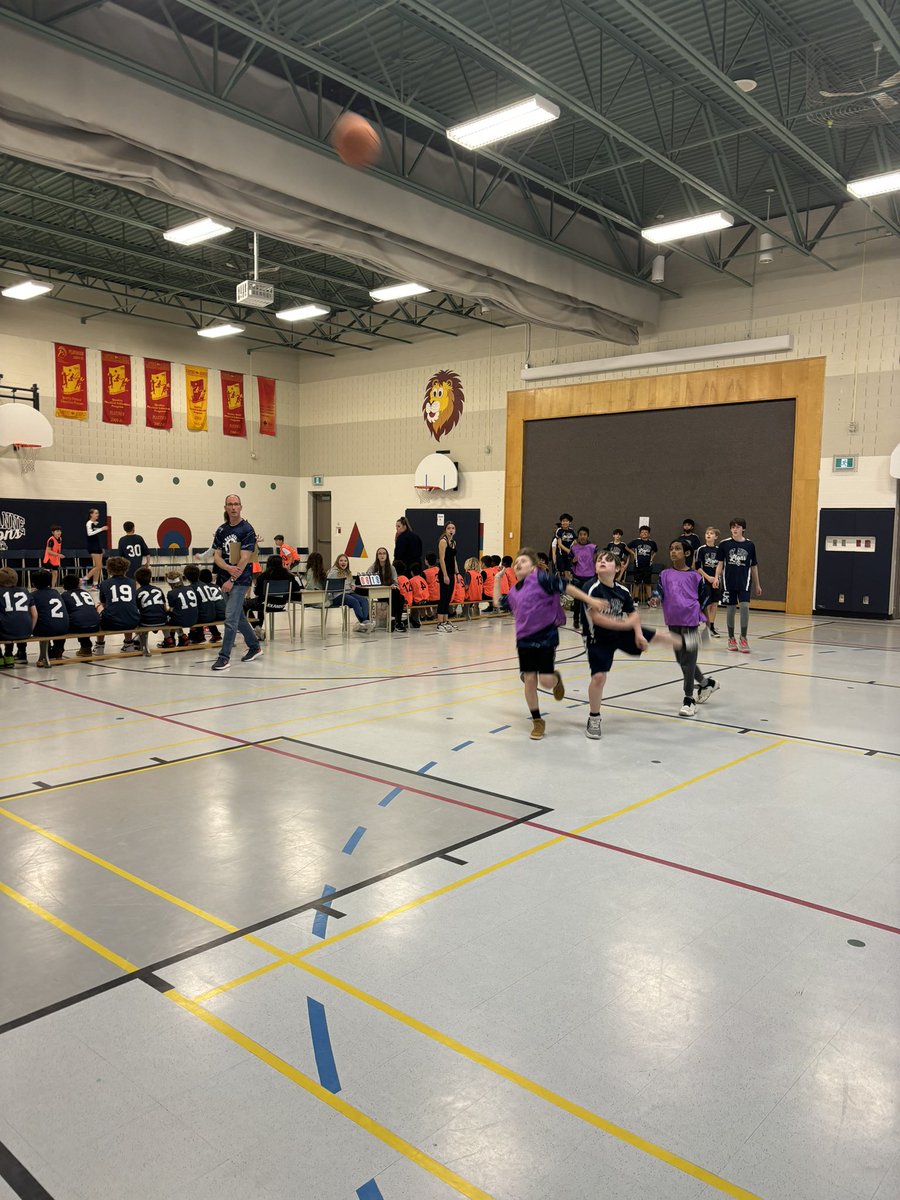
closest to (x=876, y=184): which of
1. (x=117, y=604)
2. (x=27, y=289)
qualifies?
(x=117, y=604)

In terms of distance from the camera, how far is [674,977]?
118 inches

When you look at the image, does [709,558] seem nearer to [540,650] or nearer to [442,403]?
[540,650]

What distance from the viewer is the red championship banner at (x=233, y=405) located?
2386cm

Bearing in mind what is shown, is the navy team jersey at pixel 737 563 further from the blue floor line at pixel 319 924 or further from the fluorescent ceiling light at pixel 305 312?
the fluorescent ceiling light at pixel 305 312

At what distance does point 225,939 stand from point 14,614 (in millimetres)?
6904

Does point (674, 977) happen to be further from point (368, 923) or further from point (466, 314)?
point (466, 314)

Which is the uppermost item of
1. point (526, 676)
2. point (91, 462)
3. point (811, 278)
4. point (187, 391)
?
point (811, 278)

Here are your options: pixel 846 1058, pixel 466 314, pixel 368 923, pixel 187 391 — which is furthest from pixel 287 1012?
pixel 187 391

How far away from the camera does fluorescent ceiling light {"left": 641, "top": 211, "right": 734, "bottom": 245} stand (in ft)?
40.9

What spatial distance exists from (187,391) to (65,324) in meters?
3.49

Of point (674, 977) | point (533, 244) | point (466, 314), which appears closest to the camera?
point (674, 977)

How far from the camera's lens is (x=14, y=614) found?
351 inches

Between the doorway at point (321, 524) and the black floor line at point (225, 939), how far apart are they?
71.7 ft

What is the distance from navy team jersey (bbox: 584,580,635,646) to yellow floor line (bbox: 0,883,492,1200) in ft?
14.0
